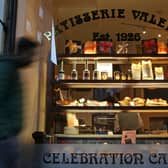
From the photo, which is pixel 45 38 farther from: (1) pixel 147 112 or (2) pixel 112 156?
(2) pixel 112 156

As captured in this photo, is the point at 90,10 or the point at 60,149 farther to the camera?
the point at 90,10

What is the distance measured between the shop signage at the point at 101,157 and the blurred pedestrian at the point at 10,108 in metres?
1.32

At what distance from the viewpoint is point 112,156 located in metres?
3.19

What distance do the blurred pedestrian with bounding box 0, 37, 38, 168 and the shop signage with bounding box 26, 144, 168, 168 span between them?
52.1 inches

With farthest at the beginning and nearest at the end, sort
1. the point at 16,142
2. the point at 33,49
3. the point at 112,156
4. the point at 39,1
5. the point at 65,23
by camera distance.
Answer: the point at 65,23 < the point at 39,1 < the point at 112,156 < the point at 33,49 < the point at 16,142

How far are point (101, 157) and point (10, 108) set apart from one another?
156 centimetres

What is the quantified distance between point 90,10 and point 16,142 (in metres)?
4.24

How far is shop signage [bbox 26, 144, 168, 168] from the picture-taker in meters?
3.18

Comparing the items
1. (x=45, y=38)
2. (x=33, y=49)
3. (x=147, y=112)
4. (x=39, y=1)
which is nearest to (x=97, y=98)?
(x=147, y=112)

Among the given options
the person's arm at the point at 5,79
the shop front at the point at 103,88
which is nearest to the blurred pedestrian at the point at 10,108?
the person's arm at the point at 5,79

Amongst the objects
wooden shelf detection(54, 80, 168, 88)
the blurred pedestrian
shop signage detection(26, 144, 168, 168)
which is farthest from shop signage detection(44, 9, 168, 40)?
the blurred pedestrian

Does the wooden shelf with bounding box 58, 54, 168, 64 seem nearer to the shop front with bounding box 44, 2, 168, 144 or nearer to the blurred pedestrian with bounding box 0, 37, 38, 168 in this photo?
the shop front with bounding box 44, 2, 168, 144

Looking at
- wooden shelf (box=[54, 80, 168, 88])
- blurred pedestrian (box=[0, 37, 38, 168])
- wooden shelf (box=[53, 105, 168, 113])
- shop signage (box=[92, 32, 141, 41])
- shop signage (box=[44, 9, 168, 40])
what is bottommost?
blurred pedestrian (box=[0, 37, 38, 168])

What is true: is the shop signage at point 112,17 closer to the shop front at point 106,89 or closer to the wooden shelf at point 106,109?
the shop front at point 106,89
